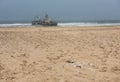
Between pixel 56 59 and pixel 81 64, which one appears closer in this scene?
pixel 81 64

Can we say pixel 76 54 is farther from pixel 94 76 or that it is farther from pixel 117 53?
pixel 94 76

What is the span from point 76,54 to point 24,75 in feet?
10.7

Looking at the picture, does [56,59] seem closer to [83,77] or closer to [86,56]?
[86,56]

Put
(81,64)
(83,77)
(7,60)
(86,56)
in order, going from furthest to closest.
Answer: (86,56) → (7,60) → (81,64) → (83,77)

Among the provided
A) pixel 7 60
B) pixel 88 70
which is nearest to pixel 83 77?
pixel 88 70

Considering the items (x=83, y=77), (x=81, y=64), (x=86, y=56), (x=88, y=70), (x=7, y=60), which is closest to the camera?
(x=83, y=77)

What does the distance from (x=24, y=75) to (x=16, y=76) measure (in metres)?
0.19

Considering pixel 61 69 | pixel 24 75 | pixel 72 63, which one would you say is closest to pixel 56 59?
pixel 72 63

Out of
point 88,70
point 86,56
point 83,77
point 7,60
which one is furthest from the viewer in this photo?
point 86,56

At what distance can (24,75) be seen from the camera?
19.9 feet

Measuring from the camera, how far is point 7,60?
7789 mm

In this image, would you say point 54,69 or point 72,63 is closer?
point 54,69

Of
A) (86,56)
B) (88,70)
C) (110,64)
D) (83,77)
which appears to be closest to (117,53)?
(86,56)

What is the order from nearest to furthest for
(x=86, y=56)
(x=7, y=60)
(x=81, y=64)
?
(x=81, y=64)
(x=7, y=60)
(x=86, y=56)
